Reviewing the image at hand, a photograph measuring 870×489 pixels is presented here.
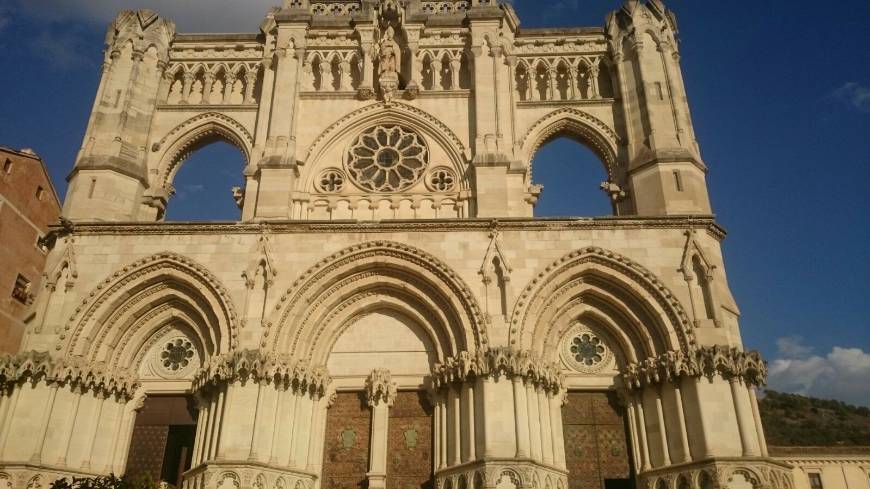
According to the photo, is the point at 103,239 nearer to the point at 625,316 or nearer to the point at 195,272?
the point at 195,272

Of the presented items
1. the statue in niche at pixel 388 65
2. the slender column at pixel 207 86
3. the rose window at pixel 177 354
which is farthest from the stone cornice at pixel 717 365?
the slender column at pixel 207 86

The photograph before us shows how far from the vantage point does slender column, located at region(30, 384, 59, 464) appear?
12.3 m

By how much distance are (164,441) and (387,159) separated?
8.29m

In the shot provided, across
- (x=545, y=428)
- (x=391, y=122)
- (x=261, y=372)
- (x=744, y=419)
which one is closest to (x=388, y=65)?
(x=391, y=122)

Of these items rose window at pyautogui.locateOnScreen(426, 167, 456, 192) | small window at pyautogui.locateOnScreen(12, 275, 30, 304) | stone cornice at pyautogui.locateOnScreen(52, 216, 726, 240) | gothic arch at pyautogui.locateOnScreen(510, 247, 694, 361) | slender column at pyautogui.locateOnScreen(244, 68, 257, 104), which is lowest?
gothic arch at pyautogui.locateOnScreen(510, 247, 694, 361)

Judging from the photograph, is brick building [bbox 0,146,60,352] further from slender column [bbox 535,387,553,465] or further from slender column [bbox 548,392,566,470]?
slender column [bbox 548,392,566,470]

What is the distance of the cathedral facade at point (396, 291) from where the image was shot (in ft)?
40.6

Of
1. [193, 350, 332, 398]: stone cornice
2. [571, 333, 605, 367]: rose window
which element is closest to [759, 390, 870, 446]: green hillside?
[571, 333, 605, 367]: rose window

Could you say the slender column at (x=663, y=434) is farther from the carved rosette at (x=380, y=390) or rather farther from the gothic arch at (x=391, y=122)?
the gothic arch at (x=391, y=122)

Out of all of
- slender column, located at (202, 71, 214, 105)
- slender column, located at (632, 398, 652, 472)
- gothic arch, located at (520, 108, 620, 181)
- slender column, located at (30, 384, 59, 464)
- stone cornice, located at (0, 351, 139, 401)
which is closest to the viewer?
slender column, located at (30, 384, 59, 464)

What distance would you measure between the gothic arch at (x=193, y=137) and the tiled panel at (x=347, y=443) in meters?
7.15

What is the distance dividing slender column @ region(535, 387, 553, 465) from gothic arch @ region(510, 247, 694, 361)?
3.09ft

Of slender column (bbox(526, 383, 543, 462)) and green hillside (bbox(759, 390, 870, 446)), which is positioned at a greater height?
green hillside (bbox(759, 390, 870, 446))

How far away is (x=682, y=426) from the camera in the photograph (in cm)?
1218
